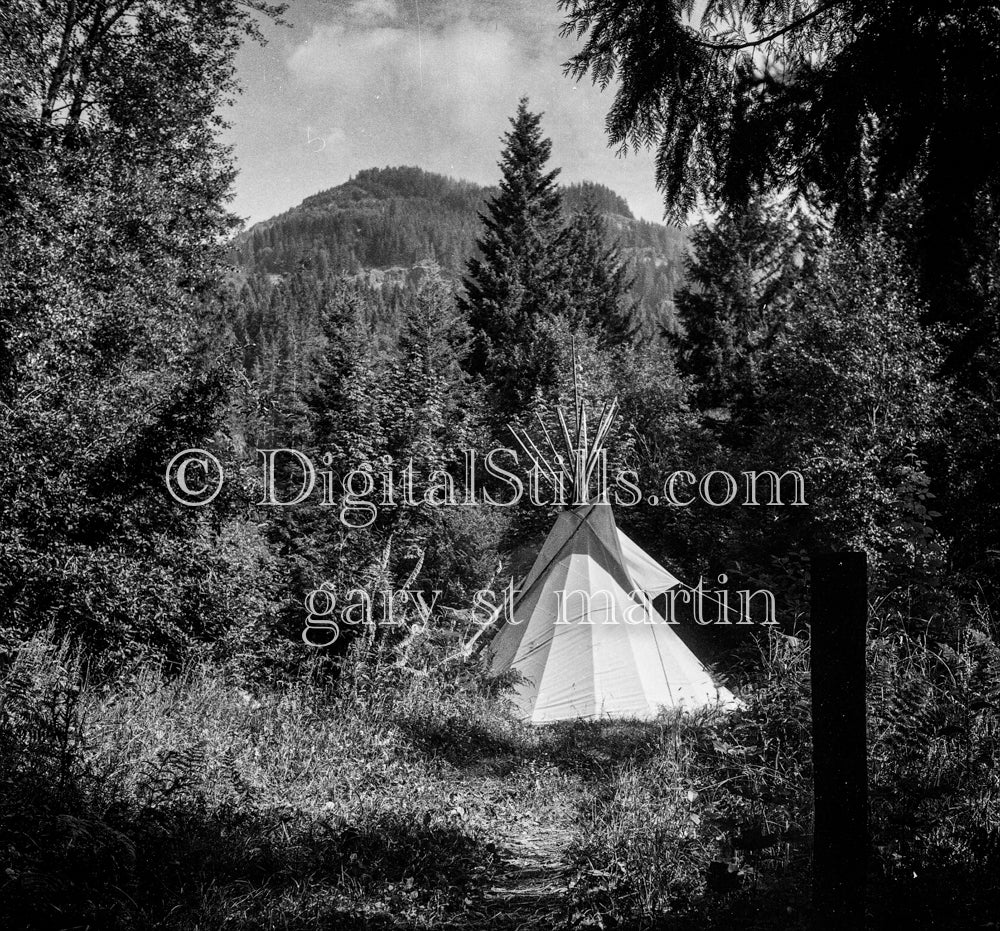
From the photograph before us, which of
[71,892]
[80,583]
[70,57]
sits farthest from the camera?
[70,57]

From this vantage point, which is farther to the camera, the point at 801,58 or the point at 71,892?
the point at 71,892

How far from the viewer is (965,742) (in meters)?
3.71

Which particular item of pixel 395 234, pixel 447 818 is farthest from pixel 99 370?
pixel 395 234

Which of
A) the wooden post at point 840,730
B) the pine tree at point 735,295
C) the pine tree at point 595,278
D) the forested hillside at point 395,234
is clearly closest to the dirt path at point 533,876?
the wooden post at point 840,730

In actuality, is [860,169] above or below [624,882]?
above

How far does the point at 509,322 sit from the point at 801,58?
2172 centimetres

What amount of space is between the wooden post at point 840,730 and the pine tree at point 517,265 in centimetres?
1996

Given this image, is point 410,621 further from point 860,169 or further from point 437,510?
point 860,169

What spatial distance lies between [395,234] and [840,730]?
566ft

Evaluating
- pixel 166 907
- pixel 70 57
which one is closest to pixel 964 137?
pixel 166 907

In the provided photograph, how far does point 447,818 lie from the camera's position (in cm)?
460

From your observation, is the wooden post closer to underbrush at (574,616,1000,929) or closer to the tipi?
underbrush at (574,616,1000,929)

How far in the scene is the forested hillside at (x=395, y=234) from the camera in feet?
467

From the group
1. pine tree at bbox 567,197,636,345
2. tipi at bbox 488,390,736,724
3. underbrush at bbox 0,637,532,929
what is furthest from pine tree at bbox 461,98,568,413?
underbrush at bbox 0,637,532,929
